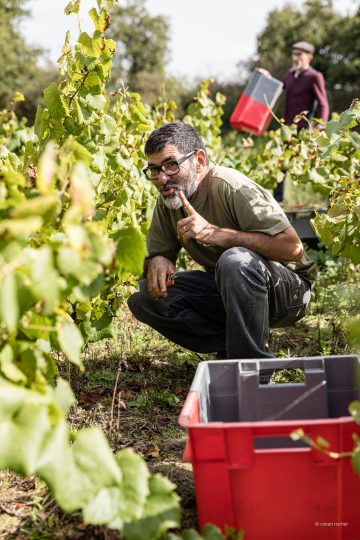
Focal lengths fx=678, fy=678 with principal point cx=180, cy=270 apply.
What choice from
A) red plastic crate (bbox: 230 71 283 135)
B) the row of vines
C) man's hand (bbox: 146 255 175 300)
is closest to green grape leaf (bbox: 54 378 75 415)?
the row of vines

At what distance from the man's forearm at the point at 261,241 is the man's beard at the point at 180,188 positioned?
8.8 inches

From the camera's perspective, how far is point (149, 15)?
4275cm

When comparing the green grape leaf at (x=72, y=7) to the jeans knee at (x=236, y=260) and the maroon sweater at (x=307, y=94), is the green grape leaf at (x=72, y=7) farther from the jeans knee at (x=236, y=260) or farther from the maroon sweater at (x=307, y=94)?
the maroon sweater at (x=307, y=94)

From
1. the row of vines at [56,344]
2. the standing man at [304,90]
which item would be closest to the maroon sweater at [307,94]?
the standing man at [304,90]

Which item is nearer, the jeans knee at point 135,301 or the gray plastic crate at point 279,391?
the gray plastic crate at point 279,391

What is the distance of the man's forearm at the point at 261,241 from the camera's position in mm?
2617

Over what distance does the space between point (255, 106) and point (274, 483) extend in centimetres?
557

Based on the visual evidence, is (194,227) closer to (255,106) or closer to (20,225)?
(20,225)

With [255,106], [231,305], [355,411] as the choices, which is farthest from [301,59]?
[355,411]

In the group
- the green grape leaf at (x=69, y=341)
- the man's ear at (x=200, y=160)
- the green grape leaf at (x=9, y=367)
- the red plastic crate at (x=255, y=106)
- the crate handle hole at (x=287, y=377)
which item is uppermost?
the red plastic crate at (x=255, y=106)

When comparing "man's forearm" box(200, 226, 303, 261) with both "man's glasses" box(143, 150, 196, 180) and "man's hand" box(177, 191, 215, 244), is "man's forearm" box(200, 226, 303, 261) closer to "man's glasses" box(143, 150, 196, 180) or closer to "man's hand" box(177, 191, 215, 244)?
"man's hand" box(177, 191, 215, 244)

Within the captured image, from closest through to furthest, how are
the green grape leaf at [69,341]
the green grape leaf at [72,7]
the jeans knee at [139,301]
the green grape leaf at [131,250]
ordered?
the green grape leaf at [69,341]
the green grape leaf at [131,250]
the green grape leaf at [72,7]
the jeans knee at [139,301]

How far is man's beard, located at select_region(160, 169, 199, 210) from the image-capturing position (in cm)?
278

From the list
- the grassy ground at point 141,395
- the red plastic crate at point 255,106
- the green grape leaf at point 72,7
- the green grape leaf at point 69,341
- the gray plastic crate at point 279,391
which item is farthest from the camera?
the red plastic crate at point 255,106
